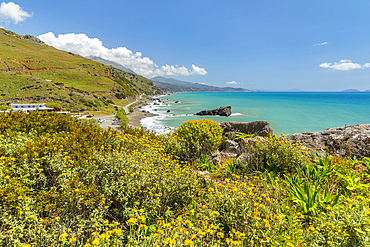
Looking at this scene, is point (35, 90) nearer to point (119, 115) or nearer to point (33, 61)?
point (119, 115)

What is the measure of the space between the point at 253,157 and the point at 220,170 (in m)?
1.30

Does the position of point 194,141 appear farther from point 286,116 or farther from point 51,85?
point 51,85

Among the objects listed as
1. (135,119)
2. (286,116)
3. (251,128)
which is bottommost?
(135,119)

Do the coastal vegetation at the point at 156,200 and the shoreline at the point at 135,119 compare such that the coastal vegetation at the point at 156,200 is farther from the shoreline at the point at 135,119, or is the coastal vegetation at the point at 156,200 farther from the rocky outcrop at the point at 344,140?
the shoreline at the point at 135,119

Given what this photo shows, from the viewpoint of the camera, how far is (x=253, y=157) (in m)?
5.67

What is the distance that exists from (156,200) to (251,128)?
10323 millimetres

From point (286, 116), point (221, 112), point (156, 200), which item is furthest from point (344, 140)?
point (221, 112)

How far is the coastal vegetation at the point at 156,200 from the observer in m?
2.43

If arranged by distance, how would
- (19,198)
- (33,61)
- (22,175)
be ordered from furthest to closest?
(33,61), (22,175), (19,198)

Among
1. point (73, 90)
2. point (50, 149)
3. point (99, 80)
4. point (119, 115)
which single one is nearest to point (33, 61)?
point (99, 80)

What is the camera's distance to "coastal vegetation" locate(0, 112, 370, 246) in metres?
2.43

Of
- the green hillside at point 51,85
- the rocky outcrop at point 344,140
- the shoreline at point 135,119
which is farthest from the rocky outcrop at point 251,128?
the green hillside at point 51,85

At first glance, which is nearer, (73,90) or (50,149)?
(50,149)

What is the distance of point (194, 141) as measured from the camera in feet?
23.8
